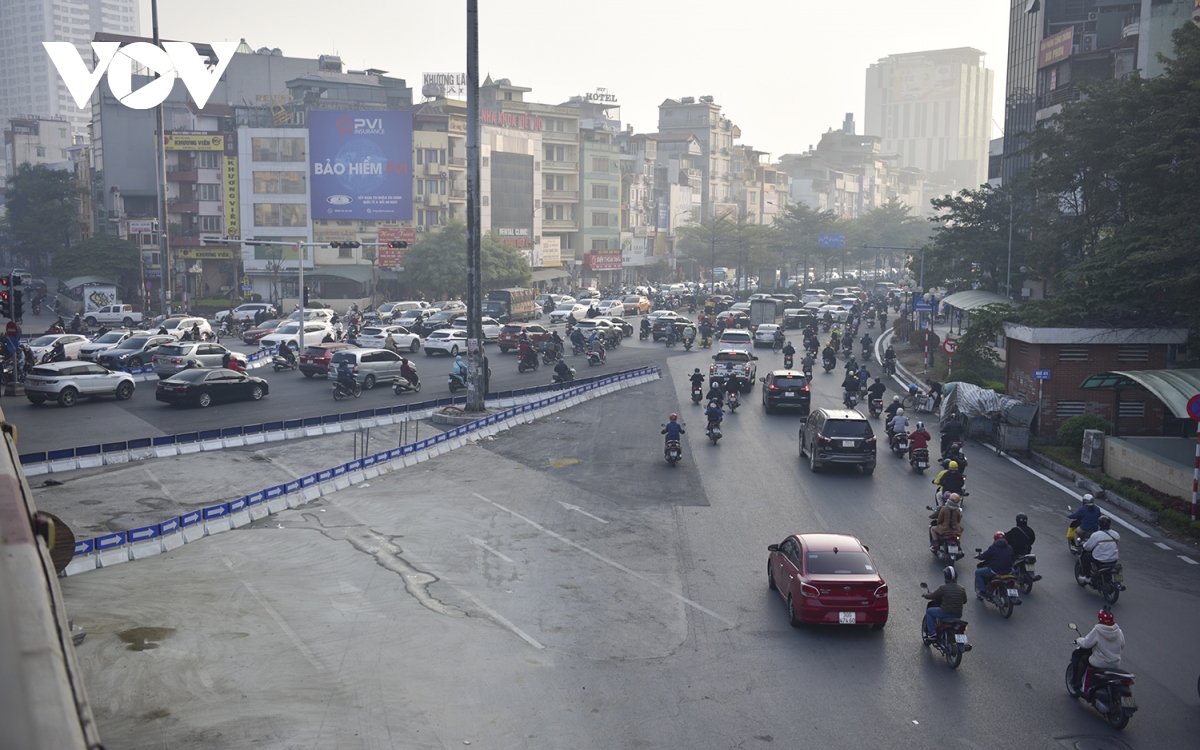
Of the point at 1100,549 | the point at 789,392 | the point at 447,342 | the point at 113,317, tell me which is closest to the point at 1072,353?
the point at 789,392

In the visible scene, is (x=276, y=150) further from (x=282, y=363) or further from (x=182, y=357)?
(x=182, y=357)

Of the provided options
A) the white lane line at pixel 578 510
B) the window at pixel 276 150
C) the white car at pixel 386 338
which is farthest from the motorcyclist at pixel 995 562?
the window at pixel 276 150

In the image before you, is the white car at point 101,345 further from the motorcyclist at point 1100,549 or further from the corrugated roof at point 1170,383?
the motorcyclist at point 1100,549

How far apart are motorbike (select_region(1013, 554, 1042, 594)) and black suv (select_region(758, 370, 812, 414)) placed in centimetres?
1847

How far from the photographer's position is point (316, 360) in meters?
40.4

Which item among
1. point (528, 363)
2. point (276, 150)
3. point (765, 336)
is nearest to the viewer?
point (528, 363)

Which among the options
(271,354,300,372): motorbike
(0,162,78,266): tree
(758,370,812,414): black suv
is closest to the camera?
(758,370,812,414): black suv

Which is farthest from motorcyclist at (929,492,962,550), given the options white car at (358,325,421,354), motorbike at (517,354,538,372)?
white car at (358,325,421,354)

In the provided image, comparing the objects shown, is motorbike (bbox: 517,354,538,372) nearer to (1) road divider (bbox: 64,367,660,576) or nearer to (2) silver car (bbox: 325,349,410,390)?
(2) silver car (bbox: 325,349,410,390)

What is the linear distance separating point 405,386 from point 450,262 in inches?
1746

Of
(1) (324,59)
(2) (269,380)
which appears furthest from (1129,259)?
(1) (324,59)

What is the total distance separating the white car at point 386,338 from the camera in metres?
48.4

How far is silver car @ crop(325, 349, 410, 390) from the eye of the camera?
3778 cm

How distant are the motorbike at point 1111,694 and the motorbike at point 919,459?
1411 centimetres
